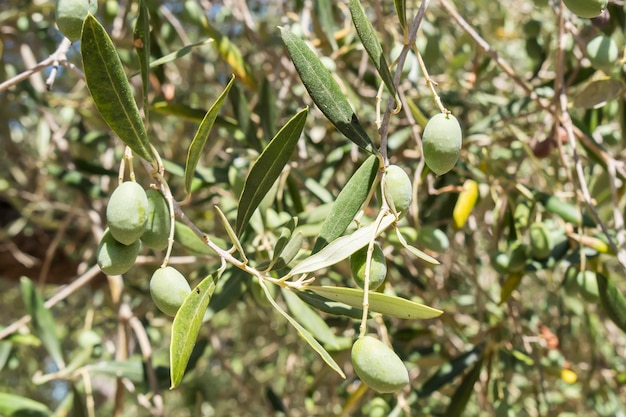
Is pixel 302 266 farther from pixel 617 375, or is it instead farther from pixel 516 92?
pixel 516 92

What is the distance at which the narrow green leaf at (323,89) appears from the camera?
790 mm

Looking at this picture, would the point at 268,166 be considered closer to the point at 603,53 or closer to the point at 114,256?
the point at 114,256

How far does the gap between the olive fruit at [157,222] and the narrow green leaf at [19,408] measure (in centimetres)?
71

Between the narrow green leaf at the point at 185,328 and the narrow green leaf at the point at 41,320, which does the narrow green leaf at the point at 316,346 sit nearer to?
the narrow green leaf at the point at 185,328

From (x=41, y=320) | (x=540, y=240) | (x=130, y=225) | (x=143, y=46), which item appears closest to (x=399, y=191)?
(x=130, y=225)

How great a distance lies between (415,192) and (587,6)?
376mm

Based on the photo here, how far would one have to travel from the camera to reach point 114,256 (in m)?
0.75

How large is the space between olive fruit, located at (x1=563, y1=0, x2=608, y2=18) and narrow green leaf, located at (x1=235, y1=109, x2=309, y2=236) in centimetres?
38

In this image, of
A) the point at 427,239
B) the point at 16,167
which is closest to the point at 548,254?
the point at 427,239

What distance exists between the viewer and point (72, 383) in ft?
4.63

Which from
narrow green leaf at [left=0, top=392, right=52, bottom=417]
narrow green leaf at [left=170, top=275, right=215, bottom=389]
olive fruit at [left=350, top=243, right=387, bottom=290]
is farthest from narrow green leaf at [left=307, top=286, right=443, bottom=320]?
narrow green leaf at [left=0, top=392, right=52, bottom=417]

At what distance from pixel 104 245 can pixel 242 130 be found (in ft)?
1.82

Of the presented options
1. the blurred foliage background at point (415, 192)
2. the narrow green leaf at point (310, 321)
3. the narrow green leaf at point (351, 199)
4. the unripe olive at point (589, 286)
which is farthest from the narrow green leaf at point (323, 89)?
the unripe olive at point (589, 286)

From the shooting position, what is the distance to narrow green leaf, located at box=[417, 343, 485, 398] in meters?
1.41
